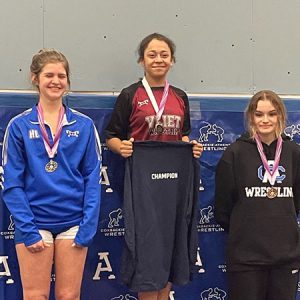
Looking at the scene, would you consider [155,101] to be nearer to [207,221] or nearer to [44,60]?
[44,60]

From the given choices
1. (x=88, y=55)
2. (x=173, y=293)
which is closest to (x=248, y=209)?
(x=173, y=293)

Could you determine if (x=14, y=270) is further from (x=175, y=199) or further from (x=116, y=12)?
(x=116, y=12)

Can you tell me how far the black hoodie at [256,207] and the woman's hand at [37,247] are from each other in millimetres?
924

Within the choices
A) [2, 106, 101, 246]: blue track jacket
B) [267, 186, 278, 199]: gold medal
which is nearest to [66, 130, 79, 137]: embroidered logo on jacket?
[2, 106, 101, 246]: blue track jacket

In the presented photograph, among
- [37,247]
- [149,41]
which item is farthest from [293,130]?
[37,247]

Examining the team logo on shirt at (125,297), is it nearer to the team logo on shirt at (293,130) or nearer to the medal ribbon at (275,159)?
the medal ribbon at (275,159)

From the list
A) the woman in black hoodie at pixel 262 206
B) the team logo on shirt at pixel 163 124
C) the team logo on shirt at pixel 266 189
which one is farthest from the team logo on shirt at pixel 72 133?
the team logo on shirt at pixel 266 189

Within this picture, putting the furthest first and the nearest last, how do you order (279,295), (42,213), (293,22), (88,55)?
(293,22), (88,55), (279,295), (42,213)

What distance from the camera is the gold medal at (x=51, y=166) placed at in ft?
7.29

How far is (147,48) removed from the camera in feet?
8.43

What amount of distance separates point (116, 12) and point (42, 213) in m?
1.29

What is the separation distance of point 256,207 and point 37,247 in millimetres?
1071

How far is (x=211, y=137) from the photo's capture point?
9.66ft

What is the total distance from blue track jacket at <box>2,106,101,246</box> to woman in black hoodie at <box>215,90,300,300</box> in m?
0.71
